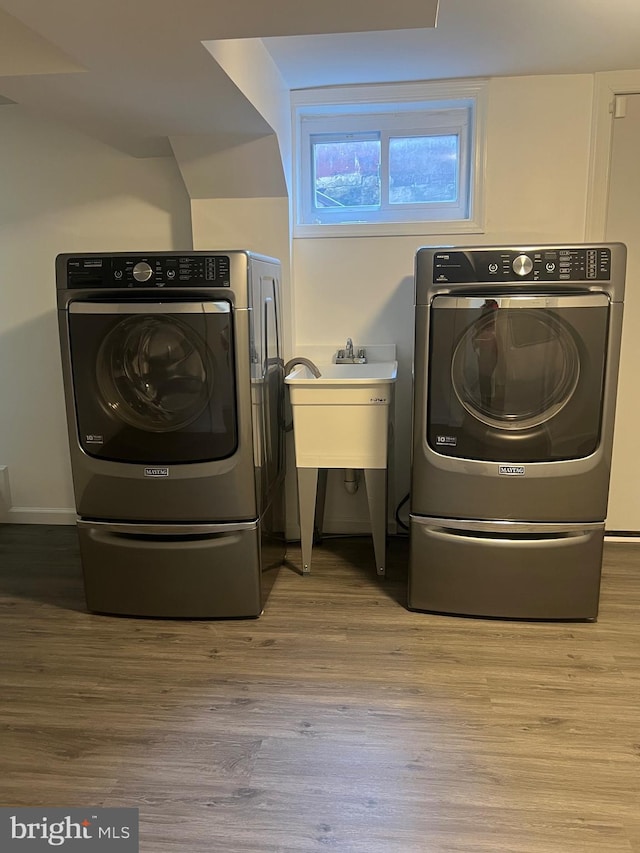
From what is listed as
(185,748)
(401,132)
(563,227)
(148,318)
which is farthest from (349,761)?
(401,132)

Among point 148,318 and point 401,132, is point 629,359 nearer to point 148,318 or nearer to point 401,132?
point 401,132

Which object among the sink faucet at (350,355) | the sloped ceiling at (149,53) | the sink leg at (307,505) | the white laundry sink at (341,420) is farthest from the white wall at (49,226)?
the sink leg at (307,505)

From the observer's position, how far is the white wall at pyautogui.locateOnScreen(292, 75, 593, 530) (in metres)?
2.69

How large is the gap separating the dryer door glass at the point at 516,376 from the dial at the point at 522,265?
8cm

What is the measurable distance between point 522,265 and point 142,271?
121 centimetres

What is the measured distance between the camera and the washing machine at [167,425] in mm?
2098

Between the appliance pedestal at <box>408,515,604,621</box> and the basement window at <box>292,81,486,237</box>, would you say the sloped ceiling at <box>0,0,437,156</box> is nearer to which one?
the basement window at <box>292,81,486,237</box>

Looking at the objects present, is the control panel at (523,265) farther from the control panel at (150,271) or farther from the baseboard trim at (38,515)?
the baseboard trim at (38,515)

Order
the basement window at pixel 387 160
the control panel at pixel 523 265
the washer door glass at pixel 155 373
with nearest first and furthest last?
the control panel at pixel 523 265 < the washer door glass at pixel 155 373 < the basement window at pixel 387 160

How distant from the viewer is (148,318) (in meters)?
2.12

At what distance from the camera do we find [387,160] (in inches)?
116

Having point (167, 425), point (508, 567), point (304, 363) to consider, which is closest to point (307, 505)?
point (304, 363)

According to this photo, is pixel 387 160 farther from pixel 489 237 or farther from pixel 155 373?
pixel 155 373

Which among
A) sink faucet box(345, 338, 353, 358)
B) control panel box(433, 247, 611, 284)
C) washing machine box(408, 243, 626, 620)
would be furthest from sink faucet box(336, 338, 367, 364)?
control panel box(433, 247, 611, 284)
